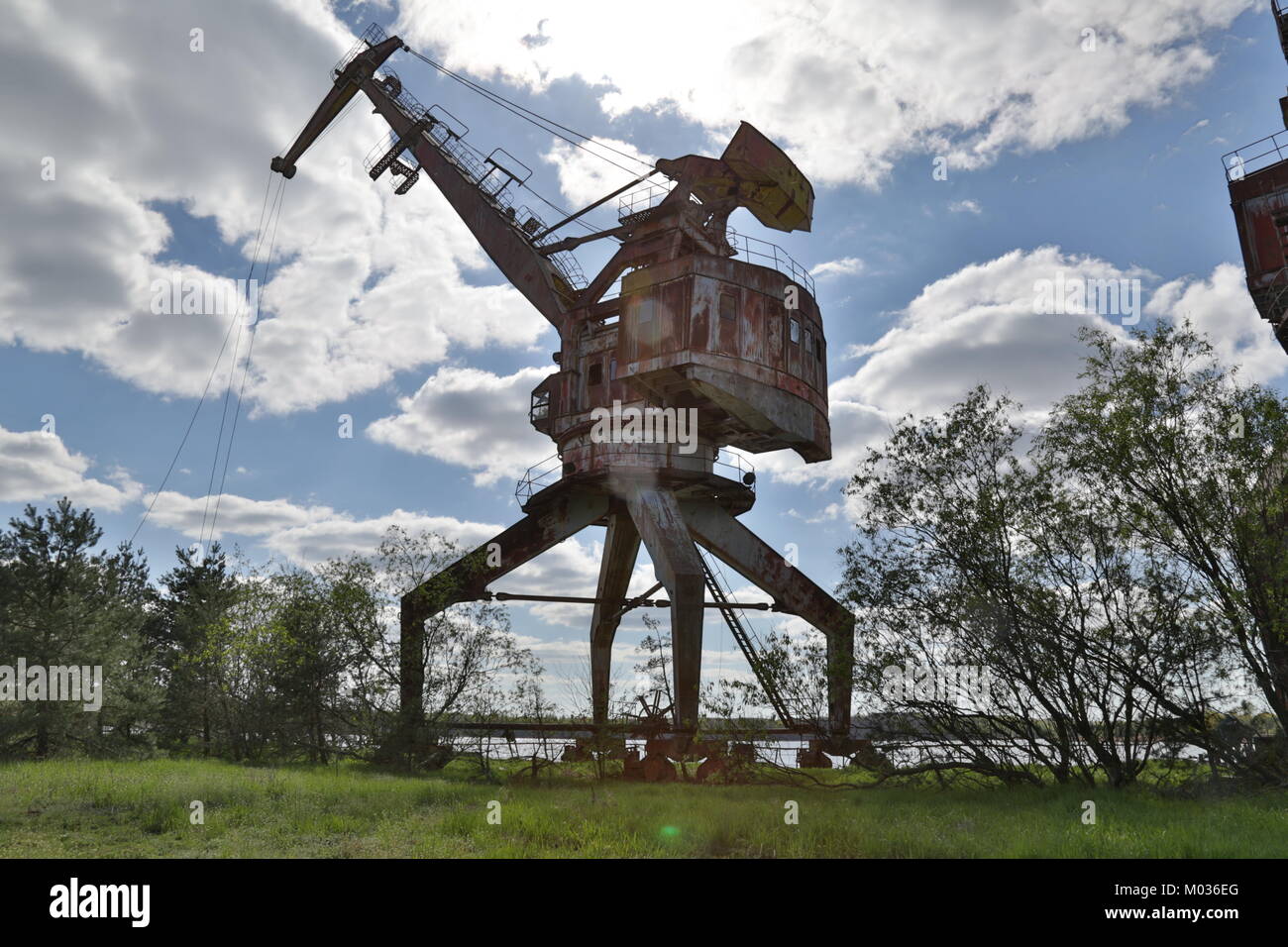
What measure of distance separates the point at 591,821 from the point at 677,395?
1323cm

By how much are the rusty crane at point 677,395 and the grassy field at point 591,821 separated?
4.96 meters

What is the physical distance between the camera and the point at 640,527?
2242 centimetres

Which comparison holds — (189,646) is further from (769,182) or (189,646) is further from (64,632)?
(769,182)

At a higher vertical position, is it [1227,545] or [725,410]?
[725,410]

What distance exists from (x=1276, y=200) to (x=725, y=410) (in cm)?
1987

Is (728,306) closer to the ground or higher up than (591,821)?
higher up

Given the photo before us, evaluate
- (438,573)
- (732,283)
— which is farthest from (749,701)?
(732,283)

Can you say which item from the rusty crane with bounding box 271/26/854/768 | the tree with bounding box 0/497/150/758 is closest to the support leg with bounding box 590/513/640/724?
the rusty crane with bounding box 271/26/854/768

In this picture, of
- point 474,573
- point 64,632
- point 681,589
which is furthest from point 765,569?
point 64,632

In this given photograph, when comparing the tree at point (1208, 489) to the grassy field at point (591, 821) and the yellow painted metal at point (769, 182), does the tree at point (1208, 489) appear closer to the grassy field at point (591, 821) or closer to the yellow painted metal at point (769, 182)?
the grassy field at point (591, 821)

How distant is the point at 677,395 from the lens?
22.6m

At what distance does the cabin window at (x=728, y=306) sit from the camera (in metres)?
21.7

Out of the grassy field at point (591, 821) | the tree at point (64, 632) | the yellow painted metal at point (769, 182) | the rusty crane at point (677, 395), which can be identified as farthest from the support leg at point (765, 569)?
the tree at point (64, 632)
